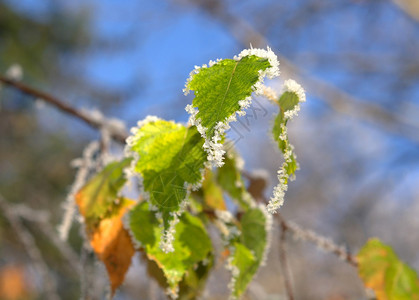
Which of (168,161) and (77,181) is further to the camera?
(77,181)

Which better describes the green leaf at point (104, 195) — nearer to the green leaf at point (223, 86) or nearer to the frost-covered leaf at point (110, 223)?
the frost-covered leaf at point (110, 223)

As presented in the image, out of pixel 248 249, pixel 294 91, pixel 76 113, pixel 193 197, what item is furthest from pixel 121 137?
pixel 294 91

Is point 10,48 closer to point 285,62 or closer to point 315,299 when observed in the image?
point 285,62

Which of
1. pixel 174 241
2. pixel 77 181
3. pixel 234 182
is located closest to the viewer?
pixel 174 241

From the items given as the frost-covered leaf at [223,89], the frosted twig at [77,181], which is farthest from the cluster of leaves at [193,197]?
the frosted twig at [77,181]

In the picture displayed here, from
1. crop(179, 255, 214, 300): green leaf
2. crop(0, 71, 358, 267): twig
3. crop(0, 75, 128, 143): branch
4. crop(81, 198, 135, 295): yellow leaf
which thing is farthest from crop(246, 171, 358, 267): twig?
crop(0, 75, 128, 143): branch

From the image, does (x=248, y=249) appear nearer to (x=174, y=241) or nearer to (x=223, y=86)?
(x=174, y=241)

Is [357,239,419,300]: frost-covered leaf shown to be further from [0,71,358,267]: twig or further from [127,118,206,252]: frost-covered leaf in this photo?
[127,118,206,252]: frost-covered leaf
